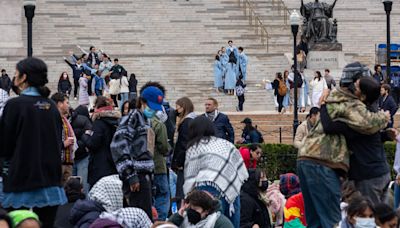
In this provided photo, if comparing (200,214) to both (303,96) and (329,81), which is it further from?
(303,96)

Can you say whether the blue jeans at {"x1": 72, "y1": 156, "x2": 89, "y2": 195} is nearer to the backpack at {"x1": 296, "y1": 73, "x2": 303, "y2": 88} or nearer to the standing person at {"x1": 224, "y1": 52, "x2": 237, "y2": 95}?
the backpack at {"x1": 296, "y1": 73, "x2": 303, "y2": 88}

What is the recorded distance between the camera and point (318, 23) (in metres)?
36.5

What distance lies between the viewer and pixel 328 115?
1095 centimetres

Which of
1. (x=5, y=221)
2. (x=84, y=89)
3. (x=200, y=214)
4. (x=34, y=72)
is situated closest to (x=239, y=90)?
(x=84, y=89)

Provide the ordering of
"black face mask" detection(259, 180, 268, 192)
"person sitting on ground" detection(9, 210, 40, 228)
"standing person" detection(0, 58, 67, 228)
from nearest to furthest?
1. "person sitting on ground" detection(9, 210, 40, 228)
2. "standing person" detection(0, 58, 67, 228)
3. "black face mask" detection(259, 180, 268, 192)

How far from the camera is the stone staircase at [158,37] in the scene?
4069cm

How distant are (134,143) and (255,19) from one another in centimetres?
3431

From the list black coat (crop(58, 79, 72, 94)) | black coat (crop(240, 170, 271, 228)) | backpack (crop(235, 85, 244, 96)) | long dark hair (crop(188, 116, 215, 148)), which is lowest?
black coat (crop(240, 170, 271, 228))

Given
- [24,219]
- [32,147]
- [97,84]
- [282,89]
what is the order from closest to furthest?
1. [24,219]
2. [32,147]
3. [282,89]
4. [97,84]

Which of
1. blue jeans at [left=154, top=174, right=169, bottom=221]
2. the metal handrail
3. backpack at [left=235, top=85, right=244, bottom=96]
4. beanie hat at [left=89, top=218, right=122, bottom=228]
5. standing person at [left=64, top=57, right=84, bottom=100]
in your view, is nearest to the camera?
beanie hat at [left=89, top=218, right=122, bottom=228]

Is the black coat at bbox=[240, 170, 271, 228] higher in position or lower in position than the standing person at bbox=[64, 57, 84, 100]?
lower

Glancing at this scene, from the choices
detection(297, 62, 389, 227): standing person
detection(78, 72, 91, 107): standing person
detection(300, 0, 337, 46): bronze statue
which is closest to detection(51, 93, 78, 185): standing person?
detection(297, 62, 389, 227): standing person

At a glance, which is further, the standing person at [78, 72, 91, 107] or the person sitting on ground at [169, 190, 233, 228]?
the standing person at [78, 72, 91, 107]

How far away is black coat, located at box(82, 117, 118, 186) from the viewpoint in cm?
1440
